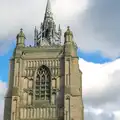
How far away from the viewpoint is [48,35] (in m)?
48.4

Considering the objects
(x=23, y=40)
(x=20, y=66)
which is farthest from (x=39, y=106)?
(x=23, y=40)

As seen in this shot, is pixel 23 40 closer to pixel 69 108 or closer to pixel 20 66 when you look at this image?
pixel 20 66

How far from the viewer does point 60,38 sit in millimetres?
48781

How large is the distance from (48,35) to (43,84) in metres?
7.77

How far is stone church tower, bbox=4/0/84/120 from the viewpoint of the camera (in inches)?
1625

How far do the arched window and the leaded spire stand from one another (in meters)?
4.71

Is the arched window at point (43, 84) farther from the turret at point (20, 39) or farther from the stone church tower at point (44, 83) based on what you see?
the turret at point (20, 39)

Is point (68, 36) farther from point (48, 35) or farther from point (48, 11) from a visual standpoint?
point (48, 11)

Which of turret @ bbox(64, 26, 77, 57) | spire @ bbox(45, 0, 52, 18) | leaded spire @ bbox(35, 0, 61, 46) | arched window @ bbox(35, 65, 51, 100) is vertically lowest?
arched window @ bbox(35, 65, 51, 100)

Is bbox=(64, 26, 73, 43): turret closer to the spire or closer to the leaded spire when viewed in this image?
the leaded spire

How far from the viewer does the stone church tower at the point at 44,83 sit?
41.3 m

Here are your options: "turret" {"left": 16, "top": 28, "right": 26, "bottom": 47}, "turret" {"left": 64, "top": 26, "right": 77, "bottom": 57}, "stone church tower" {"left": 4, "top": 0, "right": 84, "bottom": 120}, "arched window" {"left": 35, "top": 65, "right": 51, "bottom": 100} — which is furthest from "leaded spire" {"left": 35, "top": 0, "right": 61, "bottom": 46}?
"arched window" {"left": 35, "top": 65, "right": 51, "bottom": 100}

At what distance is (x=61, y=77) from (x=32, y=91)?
11.4 ft

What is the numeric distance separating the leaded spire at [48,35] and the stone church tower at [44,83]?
7.00 ft
